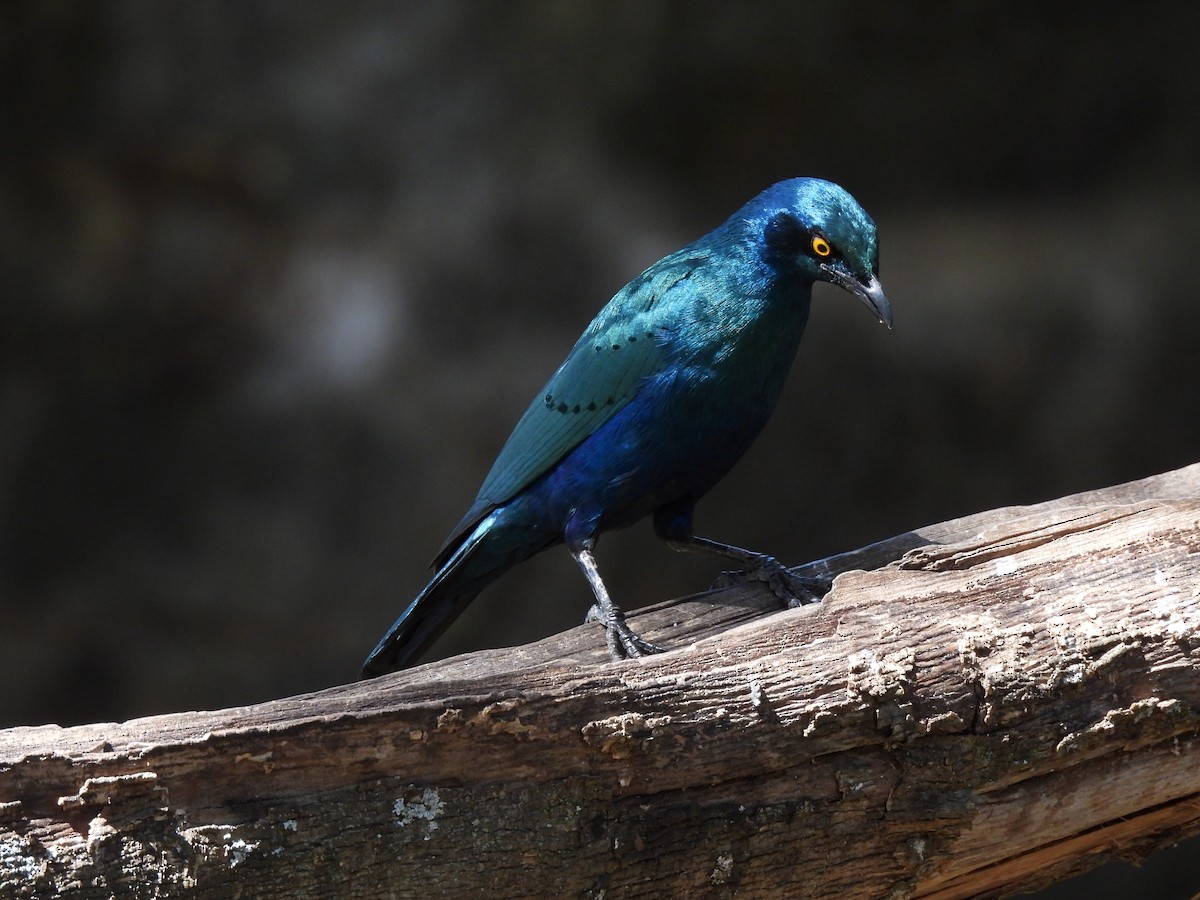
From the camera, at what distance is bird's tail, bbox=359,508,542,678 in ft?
11.0

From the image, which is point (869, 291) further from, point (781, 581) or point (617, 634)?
point (617, 634)

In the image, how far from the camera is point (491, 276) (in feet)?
19.6

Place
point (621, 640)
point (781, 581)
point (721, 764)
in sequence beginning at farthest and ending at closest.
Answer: point (781, 581) → point (621, 640) → point (721, 764)

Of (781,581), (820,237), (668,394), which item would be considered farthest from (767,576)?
(820,237)

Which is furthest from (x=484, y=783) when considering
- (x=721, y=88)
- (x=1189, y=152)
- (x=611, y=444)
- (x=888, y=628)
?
(x=1189, y=152)

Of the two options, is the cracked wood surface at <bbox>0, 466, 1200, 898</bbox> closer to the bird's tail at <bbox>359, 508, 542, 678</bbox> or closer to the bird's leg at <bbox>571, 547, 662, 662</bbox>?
the bird's leg at <bbox>571, 547, 662, 662</bbox>

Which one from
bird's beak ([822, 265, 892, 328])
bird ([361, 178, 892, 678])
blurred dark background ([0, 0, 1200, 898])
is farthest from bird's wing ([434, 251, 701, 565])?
blurred dark background ([0, 0, 1200, 898])

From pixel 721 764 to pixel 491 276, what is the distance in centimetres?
402

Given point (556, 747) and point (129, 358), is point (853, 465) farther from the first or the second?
point (556, 747)

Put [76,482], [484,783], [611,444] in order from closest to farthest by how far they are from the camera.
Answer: [484,783], [611,444], [76,482]

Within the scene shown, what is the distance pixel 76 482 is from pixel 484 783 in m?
4.23

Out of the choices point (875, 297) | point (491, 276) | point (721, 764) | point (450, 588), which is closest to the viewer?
point (721, 764)

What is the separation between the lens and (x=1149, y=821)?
2480mm

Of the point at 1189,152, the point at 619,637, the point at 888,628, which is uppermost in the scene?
the point at 1189,152
